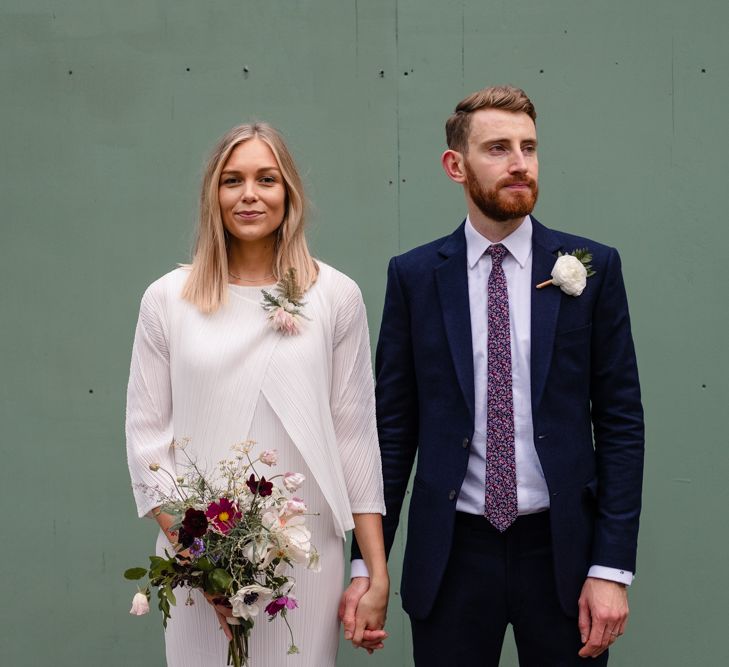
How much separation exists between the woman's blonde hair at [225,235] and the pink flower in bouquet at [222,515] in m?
0.55

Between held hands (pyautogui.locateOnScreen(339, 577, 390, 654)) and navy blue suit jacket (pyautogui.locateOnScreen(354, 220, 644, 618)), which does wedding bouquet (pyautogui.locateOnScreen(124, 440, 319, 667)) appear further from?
navy blue suit jacket (pyautogui.locateOnScreen(354, 220, 644, 618))

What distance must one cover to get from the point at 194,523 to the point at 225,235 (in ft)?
2.70

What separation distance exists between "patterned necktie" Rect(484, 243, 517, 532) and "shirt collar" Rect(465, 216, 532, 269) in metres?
0.21

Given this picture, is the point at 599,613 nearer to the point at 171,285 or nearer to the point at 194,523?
the point at 194,523

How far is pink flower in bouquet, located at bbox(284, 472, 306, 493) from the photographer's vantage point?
2717mm

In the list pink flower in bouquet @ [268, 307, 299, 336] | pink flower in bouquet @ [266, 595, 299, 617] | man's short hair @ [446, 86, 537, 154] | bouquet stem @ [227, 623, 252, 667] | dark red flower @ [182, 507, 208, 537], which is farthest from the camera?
man's short hair @ [446, 86, 537, 154]

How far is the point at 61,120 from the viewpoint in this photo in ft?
13.9

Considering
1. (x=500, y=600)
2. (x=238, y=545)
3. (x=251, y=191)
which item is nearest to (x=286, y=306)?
(x=251, y=191)

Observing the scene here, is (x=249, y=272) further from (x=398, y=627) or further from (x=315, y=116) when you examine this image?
(x=398, y=627)

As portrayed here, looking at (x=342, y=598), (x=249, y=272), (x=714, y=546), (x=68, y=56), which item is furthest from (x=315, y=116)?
(x=714, y=546)

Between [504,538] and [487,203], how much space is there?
857mm

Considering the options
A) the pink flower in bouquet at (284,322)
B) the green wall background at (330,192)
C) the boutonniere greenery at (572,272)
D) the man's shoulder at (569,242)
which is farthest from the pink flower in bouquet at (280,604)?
the green wall background at (330,192)

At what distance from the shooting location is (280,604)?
271 centimetres

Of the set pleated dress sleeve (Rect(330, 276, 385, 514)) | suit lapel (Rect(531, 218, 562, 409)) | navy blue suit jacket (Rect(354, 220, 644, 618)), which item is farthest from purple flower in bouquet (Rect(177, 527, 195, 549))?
suit lapel (Rect(531, 218, 562, 409))
